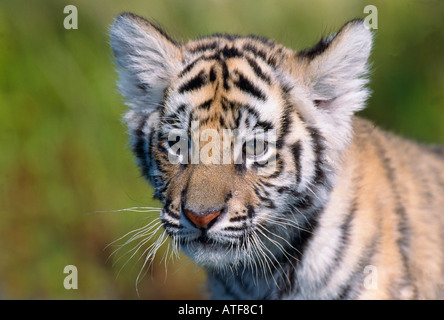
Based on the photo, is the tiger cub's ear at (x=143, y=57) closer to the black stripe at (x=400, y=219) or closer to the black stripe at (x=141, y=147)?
the black stripe at (x=141, y=147)

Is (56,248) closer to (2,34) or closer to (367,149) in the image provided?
(2,34)

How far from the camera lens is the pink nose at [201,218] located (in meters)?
2.61

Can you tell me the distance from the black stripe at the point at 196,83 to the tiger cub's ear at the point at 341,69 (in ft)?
1.66

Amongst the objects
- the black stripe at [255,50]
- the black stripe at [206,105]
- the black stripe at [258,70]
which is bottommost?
the black stripe at [206,105]

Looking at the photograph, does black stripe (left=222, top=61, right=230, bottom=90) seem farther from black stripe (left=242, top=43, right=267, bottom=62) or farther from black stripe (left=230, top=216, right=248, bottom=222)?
black stripe (left=230, top=216, right=248, bottom=222)

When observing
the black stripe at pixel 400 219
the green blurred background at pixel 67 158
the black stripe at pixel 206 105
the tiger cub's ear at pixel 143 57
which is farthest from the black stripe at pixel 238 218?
the green blurred background at pixel 67 158

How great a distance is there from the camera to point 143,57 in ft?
10.5

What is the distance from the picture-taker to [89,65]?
5129mm

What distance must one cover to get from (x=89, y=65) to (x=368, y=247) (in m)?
3.06

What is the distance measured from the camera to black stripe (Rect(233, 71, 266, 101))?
9.68 feet

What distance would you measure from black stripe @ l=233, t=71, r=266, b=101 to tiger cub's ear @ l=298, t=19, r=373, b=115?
245mm

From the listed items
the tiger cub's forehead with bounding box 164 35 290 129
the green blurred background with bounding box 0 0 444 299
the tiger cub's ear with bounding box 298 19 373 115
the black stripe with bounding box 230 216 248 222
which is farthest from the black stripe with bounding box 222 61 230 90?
the green blurred background with bounding box 0 0 444 299

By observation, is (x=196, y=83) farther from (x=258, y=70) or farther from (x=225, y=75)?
(x=258, y=70)
